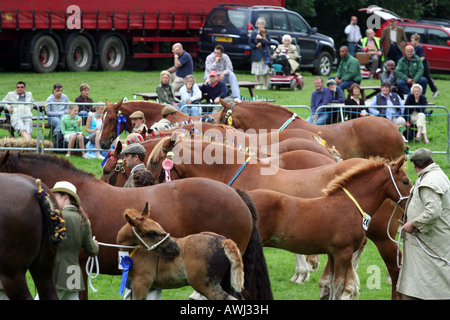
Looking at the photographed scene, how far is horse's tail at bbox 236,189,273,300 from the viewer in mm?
6949

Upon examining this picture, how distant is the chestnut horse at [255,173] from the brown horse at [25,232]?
2.65 metres

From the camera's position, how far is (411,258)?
7.71m

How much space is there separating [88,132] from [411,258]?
31.2 feet

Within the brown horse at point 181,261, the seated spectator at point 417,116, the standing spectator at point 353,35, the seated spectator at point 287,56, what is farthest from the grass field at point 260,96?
the standing spectator at point 353,35

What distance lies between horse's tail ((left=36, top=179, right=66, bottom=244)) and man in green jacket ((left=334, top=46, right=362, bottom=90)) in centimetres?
1443

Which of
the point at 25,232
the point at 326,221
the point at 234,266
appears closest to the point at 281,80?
the point at 326,221

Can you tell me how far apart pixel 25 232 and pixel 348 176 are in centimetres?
371

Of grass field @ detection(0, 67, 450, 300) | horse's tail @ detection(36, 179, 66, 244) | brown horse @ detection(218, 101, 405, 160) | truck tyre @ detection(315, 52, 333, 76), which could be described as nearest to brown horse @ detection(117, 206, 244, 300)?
horse's tail @ detection(36, 179, 66, 244)

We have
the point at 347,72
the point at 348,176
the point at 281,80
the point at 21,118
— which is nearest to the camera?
the point at 348,176

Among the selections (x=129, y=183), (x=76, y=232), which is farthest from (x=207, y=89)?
(x=76, y=232)

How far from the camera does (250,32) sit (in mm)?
25188

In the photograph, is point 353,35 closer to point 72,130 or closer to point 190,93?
point 190,93

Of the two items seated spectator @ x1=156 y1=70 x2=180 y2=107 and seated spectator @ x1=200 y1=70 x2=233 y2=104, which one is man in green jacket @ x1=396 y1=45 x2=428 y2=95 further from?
seated spectator @ x1=156 y1=70 x2=180 y2=107

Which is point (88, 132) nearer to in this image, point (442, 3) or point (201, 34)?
point (201, 34)
